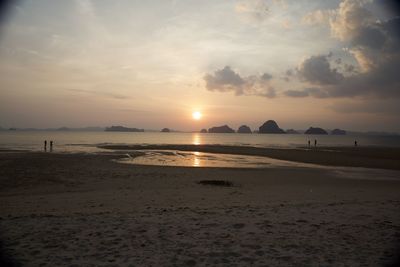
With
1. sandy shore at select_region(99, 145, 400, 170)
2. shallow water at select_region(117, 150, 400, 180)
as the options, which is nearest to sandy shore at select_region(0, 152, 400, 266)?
shallow water at select_region(117, 150, 400, 180)

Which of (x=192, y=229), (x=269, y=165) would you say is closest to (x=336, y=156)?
(x=269, y=165)

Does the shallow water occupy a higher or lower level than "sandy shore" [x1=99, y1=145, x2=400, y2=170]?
lower

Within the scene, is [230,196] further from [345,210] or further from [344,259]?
[344,259]

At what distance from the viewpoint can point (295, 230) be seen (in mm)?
8531

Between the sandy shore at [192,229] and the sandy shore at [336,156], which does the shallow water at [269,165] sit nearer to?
the sandy shore at [336,156]

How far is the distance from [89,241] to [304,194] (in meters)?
11.1

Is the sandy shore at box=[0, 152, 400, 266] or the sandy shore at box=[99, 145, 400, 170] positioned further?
the sandy shore at box=[99, 145, 400, 170]

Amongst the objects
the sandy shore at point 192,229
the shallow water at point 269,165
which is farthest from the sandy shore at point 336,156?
the sandy shore at point 192,229

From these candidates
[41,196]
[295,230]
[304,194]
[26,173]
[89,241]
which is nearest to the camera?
[89,241]

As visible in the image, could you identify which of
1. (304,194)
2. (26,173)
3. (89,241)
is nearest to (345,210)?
(304,194)

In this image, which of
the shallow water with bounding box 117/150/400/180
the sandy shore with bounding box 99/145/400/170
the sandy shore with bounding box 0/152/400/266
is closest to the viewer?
the sandy shore with bounding box 0/152/400/266

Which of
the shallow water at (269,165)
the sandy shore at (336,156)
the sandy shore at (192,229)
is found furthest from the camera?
the sandy shore at (336,156)

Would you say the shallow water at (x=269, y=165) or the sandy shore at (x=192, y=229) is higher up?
Answer: the sandy shore at (x=192, y=229)

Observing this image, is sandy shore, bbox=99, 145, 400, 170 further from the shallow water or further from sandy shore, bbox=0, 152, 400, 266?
sandy shore, bbox=0, 152, 400, 266
